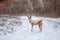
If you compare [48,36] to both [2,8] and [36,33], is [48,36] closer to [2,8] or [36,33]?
[36,33]

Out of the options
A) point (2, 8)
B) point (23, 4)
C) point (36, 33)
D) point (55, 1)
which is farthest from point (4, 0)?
point (36, 33)

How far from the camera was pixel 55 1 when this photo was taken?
20.1 feet

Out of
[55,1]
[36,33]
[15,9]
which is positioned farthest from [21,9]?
[36,33]

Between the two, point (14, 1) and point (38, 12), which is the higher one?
point (14, 1)

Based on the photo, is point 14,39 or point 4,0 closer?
point 14,39

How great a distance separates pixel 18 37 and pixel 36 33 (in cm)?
38

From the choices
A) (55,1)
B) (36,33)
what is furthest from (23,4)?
(36,33)

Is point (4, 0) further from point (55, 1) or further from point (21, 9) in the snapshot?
point (55, 1)

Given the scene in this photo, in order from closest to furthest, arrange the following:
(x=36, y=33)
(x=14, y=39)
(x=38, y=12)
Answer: (x=14, y=39)
(x=36, y=33)
(x=38, y=12)

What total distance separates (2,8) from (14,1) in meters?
0.54

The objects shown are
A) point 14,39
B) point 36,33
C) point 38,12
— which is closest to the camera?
point 14,39

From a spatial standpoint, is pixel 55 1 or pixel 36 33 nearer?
pixel 36 33

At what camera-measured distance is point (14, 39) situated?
248 cm

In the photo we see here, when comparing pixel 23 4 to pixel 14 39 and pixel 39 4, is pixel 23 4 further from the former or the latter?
pixel 14 39
